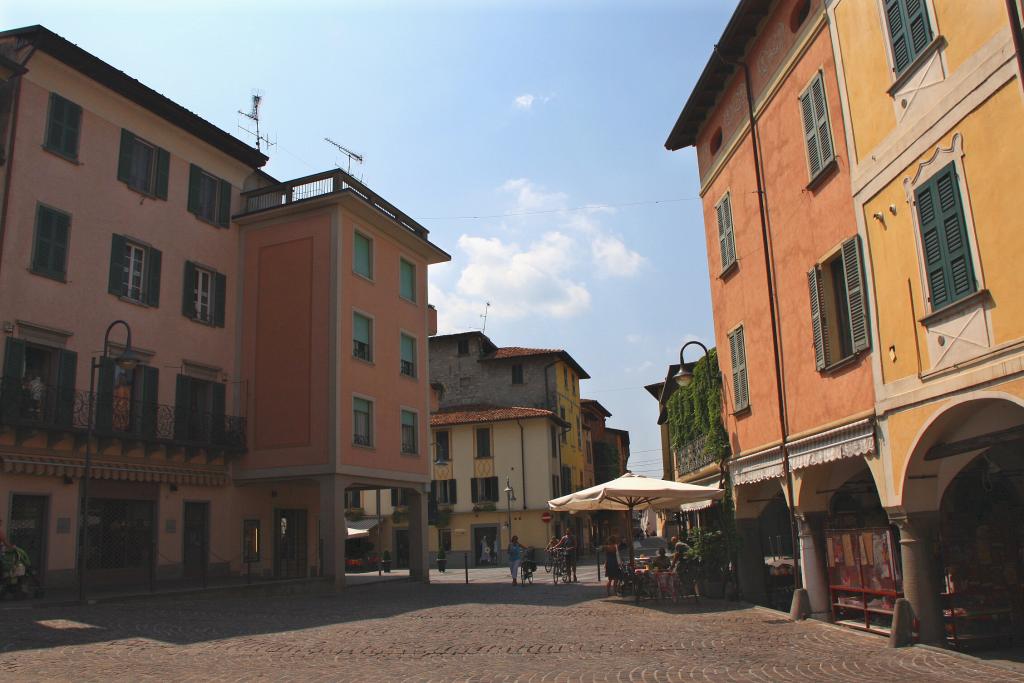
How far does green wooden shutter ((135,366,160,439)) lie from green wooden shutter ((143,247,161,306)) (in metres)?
1.98

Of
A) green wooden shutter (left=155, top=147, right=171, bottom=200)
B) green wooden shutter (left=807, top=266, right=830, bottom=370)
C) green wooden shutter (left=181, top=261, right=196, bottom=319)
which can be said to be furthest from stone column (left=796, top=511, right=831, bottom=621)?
green wooden shutter (left=155, top=147, right=171, bottom=200)

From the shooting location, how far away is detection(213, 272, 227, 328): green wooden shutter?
84.9 ft

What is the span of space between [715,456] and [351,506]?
35875 millimetres

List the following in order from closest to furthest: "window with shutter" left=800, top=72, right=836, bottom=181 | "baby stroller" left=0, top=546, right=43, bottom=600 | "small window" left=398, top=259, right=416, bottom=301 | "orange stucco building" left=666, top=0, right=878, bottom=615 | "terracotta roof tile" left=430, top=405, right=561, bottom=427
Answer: "orange stucco building" left=666, top=0, right=878, bottom=615, "window with shutter" left=800, top=72, right=836, bottom=181, "baby stroller" left=0, top=546, right=43, bottom=600, "small window" left=398, top=259, right=416, bottom=301, "terracotta roof tile" left=430, top=405, right=561, bottom=427

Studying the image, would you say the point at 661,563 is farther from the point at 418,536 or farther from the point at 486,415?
the point at 486,415

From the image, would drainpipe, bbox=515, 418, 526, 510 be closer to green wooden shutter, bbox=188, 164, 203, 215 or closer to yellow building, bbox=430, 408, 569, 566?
yellow building, bbox=430, 408, 569, 566

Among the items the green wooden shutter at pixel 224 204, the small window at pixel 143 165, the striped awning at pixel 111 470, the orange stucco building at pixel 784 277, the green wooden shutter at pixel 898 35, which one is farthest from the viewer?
the green wooden shutter at pixel 224 204

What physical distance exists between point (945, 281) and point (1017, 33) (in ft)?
9.08

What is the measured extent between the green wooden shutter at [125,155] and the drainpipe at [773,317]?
52.3 feet

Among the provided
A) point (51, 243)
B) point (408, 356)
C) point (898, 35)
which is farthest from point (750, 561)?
point (51, 243)

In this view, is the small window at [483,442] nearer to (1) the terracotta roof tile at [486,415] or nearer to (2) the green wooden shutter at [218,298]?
(1) the terracotta roof tile at [486,415]

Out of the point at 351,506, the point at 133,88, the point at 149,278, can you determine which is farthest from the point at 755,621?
the point at 351,506

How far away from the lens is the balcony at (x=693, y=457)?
20.5 m

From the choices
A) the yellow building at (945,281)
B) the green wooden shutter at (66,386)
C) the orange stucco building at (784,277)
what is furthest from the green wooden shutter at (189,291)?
the yellow building at (945,281)
